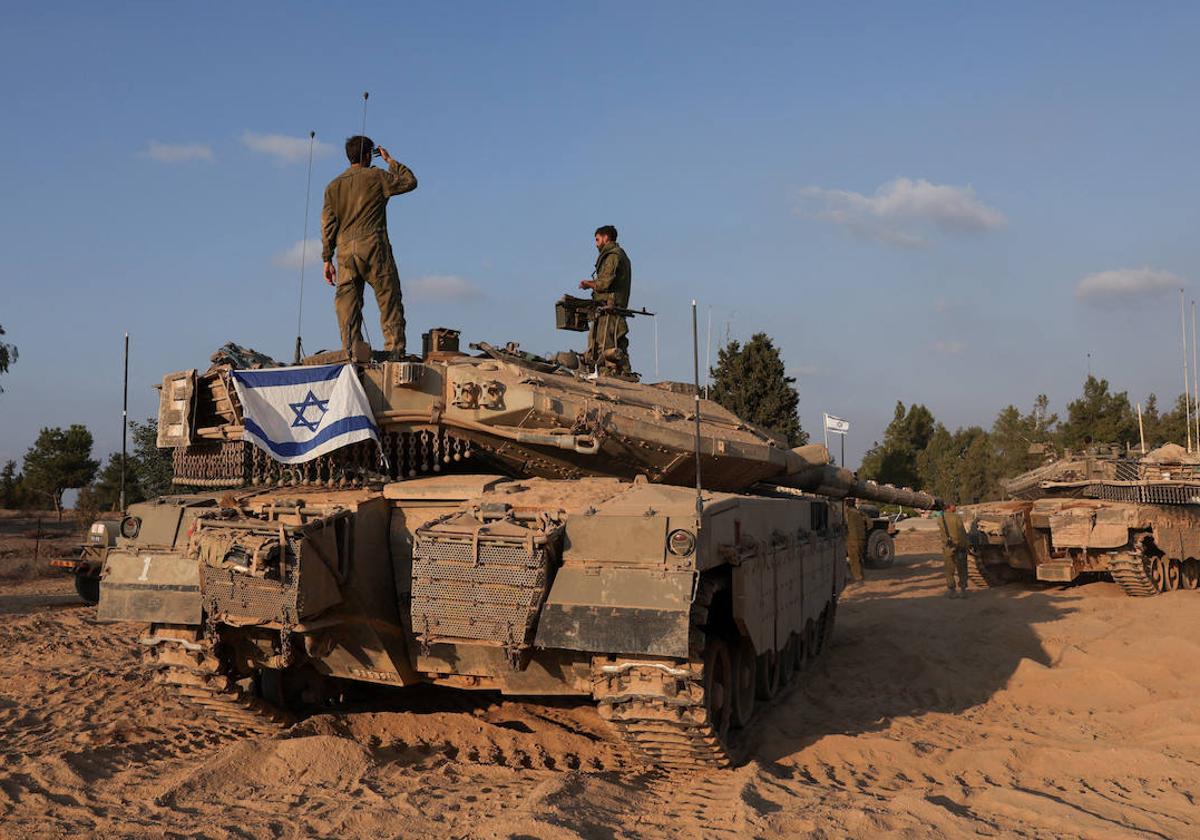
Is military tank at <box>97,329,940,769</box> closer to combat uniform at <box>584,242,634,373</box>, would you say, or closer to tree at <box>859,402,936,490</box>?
combat uniform at <box>584,242,634,373</box>

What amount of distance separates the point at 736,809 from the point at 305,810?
243cm

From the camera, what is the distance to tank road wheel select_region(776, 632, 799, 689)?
10.1 meters

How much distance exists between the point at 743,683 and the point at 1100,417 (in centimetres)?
4462

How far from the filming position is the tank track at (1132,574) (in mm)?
17234

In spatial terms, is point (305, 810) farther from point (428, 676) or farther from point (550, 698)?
point (550, 698)

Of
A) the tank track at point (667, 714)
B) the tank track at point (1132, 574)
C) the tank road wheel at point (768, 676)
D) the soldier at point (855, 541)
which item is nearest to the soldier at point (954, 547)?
the tank track at point (1132, 574)

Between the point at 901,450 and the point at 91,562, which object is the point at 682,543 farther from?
the point at 901,450

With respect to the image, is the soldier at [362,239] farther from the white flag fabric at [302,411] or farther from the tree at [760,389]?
the tree at [760,389]

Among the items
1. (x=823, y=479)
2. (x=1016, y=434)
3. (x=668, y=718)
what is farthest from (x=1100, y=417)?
(x=668, y=718)

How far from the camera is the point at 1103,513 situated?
56.7 ft

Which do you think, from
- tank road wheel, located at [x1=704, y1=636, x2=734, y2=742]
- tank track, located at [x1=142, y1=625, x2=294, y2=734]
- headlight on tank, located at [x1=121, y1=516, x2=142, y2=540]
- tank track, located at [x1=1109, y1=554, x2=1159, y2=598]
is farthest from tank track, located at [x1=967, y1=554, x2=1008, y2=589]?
headlight on tank, located at [x1=121, y1=516, x2=142, y2=540]

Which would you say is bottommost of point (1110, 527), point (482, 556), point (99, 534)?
point (1110, 527)

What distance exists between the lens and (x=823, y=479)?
40.4ft

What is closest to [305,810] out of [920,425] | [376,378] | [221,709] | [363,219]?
[221,709]
